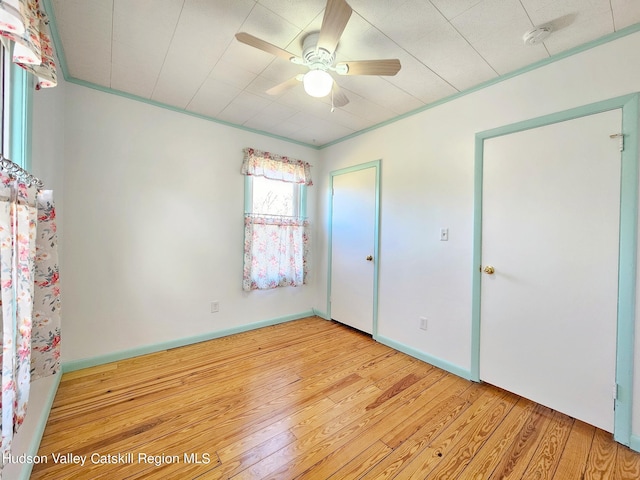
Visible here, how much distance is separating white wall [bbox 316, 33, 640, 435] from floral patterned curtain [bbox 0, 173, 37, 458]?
260cm

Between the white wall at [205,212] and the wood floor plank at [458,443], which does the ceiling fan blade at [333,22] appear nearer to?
the white wall at [205,212]

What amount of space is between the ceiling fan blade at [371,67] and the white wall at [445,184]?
3.48 feet

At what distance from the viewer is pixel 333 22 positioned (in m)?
1.26

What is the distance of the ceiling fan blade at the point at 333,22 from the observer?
45.9 inches

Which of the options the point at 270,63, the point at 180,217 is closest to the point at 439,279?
the point at 270,63

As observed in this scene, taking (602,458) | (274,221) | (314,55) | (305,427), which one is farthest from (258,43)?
(602,458)

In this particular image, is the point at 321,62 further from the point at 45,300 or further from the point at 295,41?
the point at 45,300

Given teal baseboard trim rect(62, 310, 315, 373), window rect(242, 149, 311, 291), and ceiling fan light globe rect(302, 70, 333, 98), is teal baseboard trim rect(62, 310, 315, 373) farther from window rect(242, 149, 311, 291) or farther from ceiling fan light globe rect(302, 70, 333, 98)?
ceiling fan light globe rect(302, 70, 333, 98)

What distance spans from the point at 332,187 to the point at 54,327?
2920 mm

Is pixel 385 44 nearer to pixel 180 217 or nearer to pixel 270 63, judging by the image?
pixel 270 63

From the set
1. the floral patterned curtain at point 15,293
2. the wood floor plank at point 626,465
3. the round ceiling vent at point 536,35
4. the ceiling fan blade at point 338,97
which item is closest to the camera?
the floral patterned curtain at point 15,293

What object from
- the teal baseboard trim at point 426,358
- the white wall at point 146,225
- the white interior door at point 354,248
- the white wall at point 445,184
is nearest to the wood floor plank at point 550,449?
the white wall at point 445,184

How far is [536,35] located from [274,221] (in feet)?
9.05

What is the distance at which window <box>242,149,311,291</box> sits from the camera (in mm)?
3129
